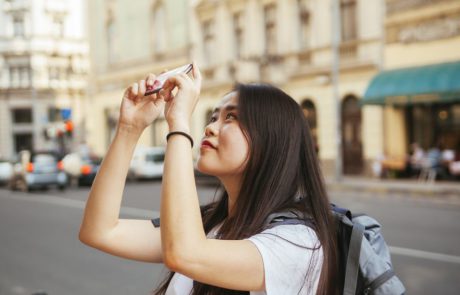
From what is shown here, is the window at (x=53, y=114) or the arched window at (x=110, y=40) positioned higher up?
the arched window at (x=110, y=40)

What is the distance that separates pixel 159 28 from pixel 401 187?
66.2 ft

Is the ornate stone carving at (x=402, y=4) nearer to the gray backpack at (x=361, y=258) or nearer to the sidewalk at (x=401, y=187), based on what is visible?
the sidewalk at (x=401, y=187)

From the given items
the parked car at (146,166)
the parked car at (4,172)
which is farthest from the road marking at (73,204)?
the parked car at (4,172)

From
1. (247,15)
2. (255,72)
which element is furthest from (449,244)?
(247,15)

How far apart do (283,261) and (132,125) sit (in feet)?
2.11

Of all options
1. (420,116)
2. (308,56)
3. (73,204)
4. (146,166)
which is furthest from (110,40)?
(73,204)

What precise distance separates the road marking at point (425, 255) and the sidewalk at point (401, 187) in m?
8.19

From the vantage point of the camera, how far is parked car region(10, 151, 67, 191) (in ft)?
73.3

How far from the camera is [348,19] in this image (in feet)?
74.7

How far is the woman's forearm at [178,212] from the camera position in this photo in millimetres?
1578

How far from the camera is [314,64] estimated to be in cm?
2419

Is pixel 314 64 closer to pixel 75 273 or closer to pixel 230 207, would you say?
pixel 75 273

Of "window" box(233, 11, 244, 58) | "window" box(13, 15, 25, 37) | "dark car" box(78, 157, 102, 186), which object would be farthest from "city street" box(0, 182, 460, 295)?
"window" box(13, 15, 25, 37)

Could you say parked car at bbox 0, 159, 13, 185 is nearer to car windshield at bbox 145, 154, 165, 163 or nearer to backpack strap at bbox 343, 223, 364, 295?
car windshield at bbox 145, 154, 165, 163
